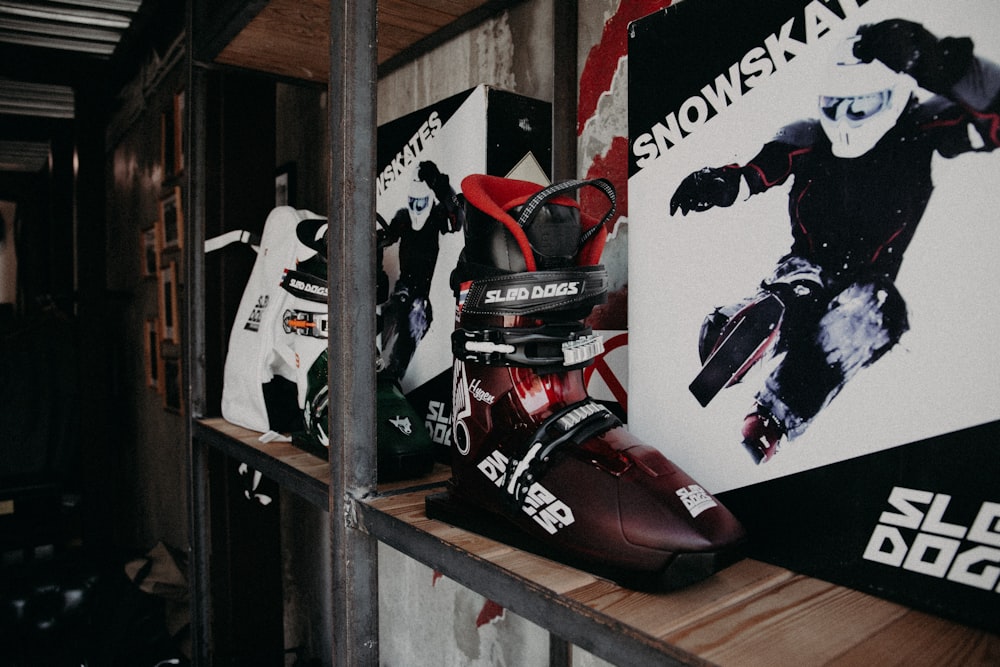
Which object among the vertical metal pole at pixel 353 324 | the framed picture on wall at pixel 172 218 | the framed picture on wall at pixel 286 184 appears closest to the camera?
the vertical metal pole at pixel 353 324

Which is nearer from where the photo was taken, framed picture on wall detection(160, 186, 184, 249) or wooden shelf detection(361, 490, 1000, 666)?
wooden shelf detection(361, 490, 1000, 666)

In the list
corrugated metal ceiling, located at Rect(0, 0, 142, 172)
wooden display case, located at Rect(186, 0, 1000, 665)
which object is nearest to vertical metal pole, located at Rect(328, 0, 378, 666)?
wooden display case, located at Rect(186, 0, 1000, 665)

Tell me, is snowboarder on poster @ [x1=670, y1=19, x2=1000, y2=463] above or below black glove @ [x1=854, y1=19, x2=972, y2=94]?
below

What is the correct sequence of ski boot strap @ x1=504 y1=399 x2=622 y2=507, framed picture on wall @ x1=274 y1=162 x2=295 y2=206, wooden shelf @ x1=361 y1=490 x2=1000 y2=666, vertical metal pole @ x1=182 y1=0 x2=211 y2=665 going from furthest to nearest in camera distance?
framed picture on wall @ x1=274 y1=162 x2=295 y2=206
vertical metal pole @ x1=182 y1=0 x2=211 y2=665
ski boot strap @ x1=504 y1=399 x2=622 y2=507
wooden shelf @ x1=361 y1=490 x2=1000 y2=666

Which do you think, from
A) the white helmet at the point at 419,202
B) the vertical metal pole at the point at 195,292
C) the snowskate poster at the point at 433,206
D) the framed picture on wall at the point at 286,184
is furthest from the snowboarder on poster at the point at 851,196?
the framed picture on wall at the point at 286,184

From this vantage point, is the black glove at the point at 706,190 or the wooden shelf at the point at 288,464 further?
the wooden shelf at the point at 288,464

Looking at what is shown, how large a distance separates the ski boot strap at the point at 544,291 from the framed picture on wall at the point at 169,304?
2.32 meters

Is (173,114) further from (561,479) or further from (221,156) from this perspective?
(561,479)

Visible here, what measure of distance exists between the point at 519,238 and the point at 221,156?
998 mm

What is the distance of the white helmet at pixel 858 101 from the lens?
506mm

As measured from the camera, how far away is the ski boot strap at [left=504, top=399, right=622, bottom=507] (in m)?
0.56

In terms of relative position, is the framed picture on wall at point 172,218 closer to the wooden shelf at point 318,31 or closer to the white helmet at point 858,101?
the wooden shelf at point 318,31

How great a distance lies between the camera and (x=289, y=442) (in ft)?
3.53

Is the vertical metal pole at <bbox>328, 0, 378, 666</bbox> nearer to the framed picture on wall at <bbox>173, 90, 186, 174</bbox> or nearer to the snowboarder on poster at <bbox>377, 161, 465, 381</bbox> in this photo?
the snowboarder on poster at <bbox>377, 161, 465, 381</bbox>
